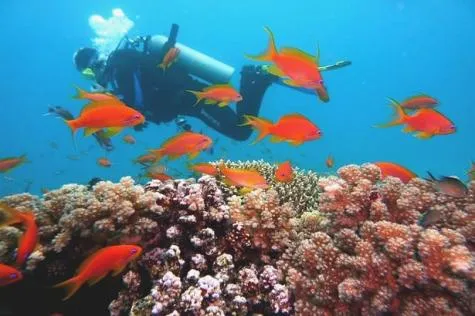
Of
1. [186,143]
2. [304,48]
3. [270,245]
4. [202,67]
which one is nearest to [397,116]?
[270,245]

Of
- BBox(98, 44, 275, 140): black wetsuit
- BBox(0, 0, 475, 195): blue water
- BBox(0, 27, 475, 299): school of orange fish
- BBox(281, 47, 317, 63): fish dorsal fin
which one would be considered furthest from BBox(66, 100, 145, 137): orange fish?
BBox(0, 0, 475, 195): blue water

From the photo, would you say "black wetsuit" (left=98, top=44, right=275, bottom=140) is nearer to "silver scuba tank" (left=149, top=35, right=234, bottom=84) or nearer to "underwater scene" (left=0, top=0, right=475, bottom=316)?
"silver scuba tank" (left=149, top=35, right=234, bottom=84)

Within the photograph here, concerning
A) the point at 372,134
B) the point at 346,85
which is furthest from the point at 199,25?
the point at 372,134

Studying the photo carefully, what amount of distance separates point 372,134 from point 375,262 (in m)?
137

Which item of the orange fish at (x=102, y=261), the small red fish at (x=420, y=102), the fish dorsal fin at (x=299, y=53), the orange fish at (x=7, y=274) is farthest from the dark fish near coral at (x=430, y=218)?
the orange fish at (x=7, y=274)

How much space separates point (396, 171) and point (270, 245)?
1.76 metres

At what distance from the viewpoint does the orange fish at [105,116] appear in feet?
11.7

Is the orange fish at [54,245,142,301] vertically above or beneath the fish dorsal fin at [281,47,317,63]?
beneath

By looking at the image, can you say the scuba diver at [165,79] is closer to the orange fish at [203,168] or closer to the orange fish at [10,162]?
the orange fish at [10,162]

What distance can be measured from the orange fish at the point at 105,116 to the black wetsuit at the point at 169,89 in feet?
18.6

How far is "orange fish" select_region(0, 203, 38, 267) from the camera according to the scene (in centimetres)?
301

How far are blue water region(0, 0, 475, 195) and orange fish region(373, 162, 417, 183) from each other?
94.1m

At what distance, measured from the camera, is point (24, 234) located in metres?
3.06

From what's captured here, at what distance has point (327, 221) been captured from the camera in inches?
135
